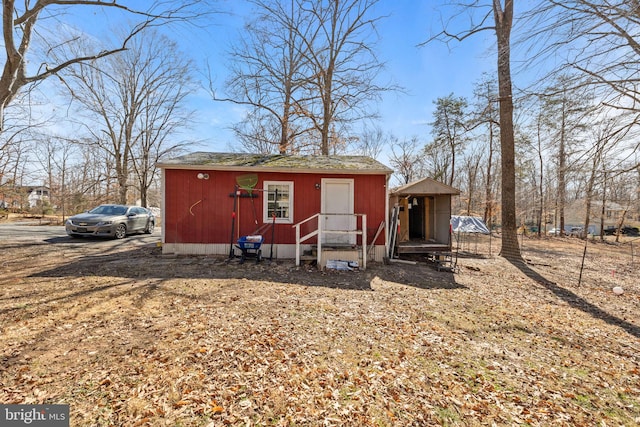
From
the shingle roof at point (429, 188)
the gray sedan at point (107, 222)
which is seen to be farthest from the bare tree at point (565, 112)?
the gray sedan at point (107, 222)

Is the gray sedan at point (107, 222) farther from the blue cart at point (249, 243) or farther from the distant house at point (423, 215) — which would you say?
the distant house at point (423, 215)

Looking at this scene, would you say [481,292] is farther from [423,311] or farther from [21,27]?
[21,27]

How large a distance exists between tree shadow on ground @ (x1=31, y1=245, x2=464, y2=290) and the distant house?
0.98 metres

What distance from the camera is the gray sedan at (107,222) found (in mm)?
10031

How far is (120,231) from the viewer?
35.2 feet

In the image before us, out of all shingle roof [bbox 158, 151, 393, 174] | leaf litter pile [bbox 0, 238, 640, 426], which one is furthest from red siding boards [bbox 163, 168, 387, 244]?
leaf litter pile [bbox 0, 238, 640, 426]

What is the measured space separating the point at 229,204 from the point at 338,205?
3.38 meters

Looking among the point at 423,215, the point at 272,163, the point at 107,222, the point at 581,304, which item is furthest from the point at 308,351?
the point at 107,222

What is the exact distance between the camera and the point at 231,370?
2.72 metres

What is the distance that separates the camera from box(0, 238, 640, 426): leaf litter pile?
2.27 meters

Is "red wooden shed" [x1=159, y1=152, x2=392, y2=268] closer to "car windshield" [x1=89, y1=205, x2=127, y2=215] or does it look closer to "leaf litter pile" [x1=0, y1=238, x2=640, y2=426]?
"leaf litter pile" [x1=0, y1=238, x2=640, y2=426]

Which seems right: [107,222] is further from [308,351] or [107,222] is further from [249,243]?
[308,351]

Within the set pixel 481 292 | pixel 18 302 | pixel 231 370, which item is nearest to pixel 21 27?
pixel 18 302

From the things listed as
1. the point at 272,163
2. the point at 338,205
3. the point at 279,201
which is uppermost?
the point at 272,163
